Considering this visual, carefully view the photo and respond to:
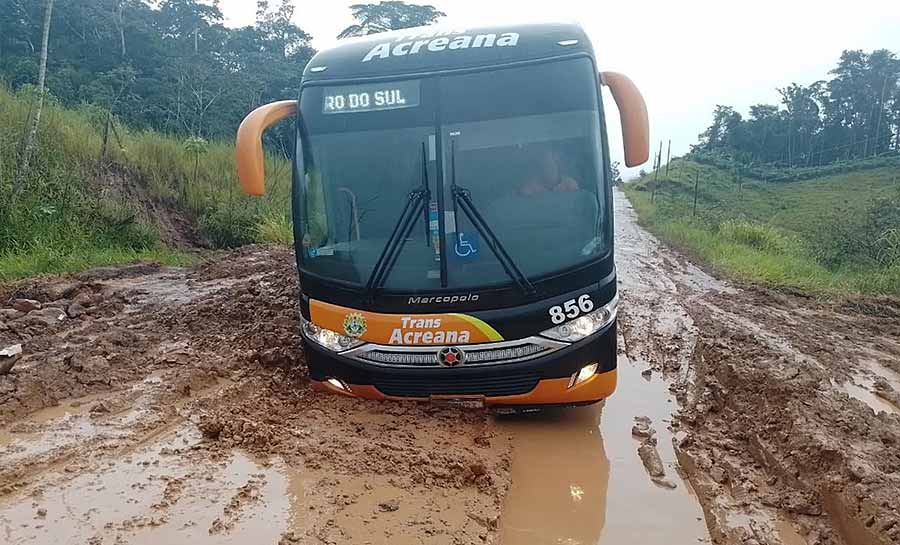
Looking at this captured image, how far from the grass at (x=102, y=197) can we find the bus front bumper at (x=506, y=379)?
18.8 feet

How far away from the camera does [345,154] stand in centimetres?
427

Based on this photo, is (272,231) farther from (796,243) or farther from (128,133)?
(796,243)

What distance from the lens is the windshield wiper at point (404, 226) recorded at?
159 inches

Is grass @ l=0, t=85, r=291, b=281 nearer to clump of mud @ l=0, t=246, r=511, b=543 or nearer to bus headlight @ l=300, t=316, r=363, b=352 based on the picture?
clump of mud @ l=0, t=246, r=511, b=543

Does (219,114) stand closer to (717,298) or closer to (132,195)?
(132,195)

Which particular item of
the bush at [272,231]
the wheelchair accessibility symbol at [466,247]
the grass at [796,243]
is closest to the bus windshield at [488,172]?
the wheelchair accessibility symbol at [466,247]

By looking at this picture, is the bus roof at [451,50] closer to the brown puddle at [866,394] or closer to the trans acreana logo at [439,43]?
the trans acreana logo at [439,43]

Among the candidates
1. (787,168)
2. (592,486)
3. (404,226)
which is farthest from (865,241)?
(787,168)

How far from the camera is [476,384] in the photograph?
3949mm

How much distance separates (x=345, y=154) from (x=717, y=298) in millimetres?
5762

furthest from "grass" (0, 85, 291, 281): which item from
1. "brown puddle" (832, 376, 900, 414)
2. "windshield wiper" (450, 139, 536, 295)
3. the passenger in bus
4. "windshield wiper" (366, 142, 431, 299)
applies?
"brown puddle" (832, 376, 900, 414)

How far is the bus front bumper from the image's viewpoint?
3928 millimetres

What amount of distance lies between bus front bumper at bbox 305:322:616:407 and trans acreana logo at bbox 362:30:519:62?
1.87m

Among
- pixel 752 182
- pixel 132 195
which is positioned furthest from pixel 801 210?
pixel 132 195
